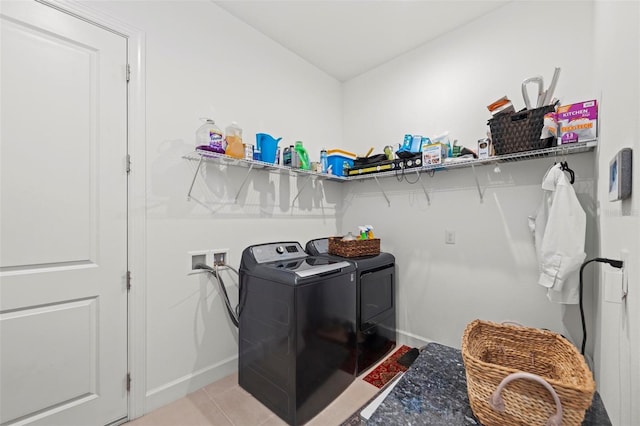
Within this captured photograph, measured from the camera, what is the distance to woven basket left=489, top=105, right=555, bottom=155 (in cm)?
165

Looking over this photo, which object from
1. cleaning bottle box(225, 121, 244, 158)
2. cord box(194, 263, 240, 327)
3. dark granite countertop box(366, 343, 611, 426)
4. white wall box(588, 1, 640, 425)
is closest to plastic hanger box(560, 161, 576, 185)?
white wall box(588, 1, 640, 425)

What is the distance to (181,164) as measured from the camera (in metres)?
1.85

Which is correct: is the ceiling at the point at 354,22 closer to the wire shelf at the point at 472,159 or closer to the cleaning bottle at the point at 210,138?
the cleaning bottle at the point at 210,138

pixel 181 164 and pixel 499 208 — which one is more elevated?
pixel 181 164

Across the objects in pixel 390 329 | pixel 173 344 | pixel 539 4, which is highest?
pixel 539 4

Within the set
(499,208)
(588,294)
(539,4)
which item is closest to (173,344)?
(499,208)

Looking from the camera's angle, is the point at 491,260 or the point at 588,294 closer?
the point at 588,294

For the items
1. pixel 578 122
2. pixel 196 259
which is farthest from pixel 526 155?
pixel 196 259

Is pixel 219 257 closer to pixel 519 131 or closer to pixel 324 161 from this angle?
pixel 324 161

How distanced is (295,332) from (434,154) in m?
1.66

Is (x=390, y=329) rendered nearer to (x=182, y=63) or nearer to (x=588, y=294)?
(x=588, y=294)

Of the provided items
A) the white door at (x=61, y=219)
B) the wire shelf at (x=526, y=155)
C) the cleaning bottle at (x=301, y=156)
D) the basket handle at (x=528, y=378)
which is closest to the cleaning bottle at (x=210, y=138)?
the white door at (x=61, y=219)

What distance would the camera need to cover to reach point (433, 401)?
82 centimetres

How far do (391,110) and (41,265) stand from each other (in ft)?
9.57
